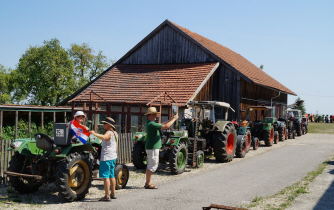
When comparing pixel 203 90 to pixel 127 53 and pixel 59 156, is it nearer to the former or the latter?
pixel 127 53

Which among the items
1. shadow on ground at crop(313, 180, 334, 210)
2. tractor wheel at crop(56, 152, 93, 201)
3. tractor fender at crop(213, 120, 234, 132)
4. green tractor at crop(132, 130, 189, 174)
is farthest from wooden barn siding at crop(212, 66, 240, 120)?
tractor wheel at crop(56, 152, 93, 201)

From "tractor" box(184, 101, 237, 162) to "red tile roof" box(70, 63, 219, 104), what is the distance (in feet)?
15.3

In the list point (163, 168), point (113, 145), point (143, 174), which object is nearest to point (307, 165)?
point (163, 168)

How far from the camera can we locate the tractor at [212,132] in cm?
1204

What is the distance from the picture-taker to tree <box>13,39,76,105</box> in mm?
42719

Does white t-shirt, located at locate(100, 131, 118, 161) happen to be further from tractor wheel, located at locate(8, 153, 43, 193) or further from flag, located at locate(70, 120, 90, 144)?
tractor wheel, located at locate(8, 153, 43, 193)

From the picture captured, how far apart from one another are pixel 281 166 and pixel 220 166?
1994 mm

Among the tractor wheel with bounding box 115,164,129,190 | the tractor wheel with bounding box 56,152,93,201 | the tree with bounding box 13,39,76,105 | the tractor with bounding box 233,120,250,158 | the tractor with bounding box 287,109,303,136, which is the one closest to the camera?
the tractor wheel with bounding box 56,152,93,201

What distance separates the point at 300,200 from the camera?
711 cm

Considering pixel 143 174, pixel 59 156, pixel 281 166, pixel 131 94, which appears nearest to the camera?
pixel 59 156

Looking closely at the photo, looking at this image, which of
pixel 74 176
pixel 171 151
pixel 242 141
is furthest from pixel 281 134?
pixel 74 176

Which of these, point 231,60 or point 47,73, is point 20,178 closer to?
point 231,60

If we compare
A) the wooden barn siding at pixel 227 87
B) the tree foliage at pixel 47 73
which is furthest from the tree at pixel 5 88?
the wooden barn siding at pixel 227 87

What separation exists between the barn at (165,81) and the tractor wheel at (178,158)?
6.32 metres
